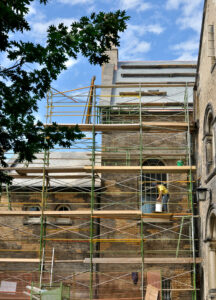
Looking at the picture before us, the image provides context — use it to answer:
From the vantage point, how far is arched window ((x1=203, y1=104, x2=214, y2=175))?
17052 millimetres

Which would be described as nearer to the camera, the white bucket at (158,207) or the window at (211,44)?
the window at (211,44)

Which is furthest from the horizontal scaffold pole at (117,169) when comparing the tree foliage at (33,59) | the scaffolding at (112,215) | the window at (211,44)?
the tree foliage at (33,59)

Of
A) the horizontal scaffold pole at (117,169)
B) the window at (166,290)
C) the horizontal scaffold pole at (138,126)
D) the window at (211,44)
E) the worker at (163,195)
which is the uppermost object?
the window at (211,44)

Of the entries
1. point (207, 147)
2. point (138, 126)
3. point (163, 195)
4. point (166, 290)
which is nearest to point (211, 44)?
point (207, 147)

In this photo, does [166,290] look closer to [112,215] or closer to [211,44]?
[112,215]

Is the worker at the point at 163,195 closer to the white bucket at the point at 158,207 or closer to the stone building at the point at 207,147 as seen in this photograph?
the white bucket at the point at 158,207

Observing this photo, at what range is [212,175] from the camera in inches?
623

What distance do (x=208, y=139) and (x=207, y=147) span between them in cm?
35

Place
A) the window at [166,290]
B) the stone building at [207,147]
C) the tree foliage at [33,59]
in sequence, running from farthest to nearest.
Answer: the window at [166,290]
the stone building at [207,147]
the tree foliage at [33,59]

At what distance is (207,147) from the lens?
1727cm

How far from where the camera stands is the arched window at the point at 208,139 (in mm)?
17052

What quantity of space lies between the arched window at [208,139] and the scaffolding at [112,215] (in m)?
1.77

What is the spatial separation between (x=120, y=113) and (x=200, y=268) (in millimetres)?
8378

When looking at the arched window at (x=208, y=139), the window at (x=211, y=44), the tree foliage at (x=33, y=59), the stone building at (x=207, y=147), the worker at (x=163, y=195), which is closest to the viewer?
the tree foliage at (x=33, y=59)
